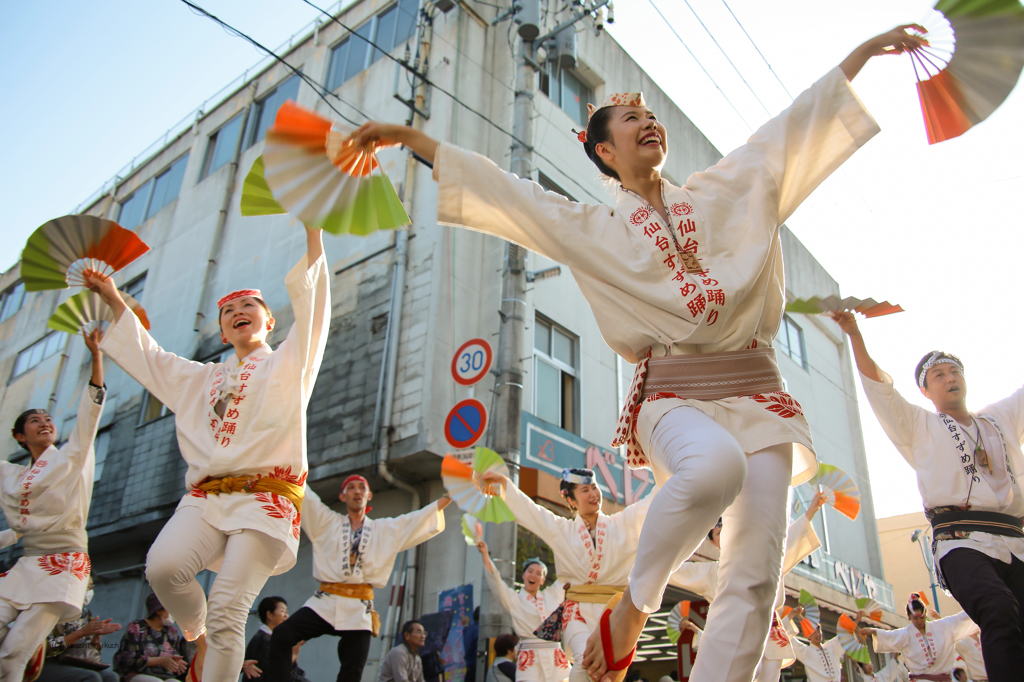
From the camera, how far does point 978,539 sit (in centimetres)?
341

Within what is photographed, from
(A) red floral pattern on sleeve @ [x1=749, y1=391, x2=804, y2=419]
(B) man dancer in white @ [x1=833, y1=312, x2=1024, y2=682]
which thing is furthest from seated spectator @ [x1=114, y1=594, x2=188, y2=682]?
(B) man dancer in white @ [x1=833, y1=312, x2=1024, y2=682]

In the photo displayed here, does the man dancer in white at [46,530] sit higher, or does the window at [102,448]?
the window at [102,448]

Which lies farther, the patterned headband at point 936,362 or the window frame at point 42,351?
the window frame at point 42,351

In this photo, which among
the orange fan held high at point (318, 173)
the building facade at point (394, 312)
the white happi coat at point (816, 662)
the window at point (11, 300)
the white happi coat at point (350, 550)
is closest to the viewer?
the orange fan held high at point (318, 173)

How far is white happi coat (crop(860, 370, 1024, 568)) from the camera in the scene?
3514mm

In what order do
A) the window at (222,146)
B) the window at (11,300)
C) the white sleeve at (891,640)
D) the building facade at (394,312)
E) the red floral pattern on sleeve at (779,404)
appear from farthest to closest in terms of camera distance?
the window at (11,300)
the window at (222,146)
the building facade at (394,312)
the white sleeve at (891,640)
the red floral pattern on sleeve at (779,404)

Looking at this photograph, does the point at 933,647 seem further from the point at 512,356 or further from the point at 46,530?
the point at 46,530

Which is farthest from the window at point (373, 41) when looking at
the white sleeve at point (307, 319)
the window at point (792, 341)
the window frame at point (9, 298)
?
the window frame at point (9, 298)

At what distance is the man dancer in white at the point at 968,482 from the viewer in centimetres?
307

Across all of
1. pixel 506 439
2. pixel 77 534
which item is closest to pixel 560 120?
pixel 506 439

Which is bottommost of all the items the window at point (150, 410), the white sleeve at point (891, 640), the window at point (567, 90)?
the white sleeve at point (891, 640)

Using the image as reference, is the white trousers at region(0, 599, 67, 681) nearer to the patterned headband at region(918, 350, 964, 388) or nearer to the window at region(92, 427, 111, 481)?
the patterned headband at region(918, 350, 964, 388)

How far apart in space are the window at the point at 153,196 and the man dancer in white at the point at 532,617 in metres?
14.8

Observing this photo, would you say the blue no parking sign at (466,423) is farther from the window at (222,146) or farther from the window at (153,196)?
the window at (153,196)
